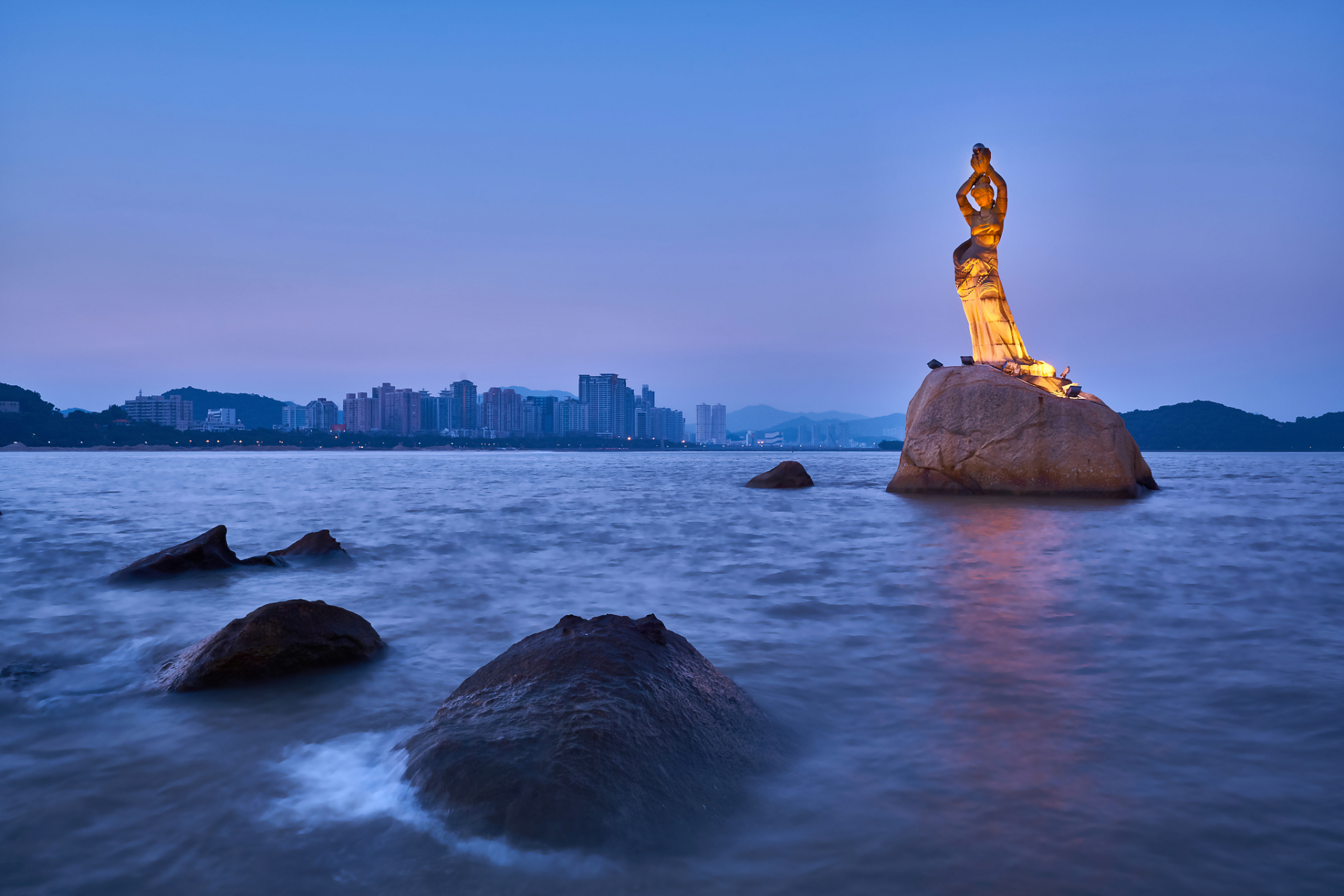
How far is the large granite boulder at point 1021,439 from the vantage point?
18.3 meters

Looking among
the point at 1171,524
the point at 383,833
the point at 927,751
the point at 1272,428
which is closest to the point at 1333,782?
the point at 927,751

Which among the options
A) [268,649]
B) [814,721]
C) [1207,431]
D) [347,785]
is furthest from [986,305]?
[1207,431]

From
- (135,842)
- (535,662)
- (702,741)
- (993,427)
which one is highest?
(993,427)

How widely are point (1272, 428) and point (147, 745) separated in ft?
474

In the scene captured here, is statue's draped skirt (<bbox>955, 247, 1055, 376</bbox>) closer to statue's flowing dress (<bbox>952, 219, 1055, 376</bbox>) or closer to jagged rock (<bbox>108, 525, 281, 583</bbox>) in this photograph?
statue's flowing dress (<bbox>952, 219, 1055, 376</bbox>)

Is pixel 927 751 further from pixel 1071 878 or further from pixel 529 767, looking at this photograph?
pixel 529 767

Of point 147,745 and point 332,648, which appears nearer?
point 147,745

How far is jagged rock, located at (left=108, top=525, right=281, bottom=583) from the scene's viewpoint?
29.5 feet

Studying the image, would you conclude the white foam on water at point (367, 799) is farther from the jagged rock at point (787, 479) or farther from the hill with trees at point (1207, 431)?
the hill with trees at point (1207, 431)

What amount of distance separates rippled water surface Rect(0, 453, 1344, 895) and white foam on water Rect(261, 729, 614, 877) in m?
0.02

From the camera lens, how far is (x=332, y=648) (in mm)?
5363

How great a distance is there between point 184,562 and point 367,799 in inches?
285

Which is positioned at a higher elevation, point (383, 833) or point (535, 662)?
point (535, 662)

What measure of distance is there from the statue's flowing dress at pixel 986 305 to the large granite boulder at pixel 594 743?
753 inches
